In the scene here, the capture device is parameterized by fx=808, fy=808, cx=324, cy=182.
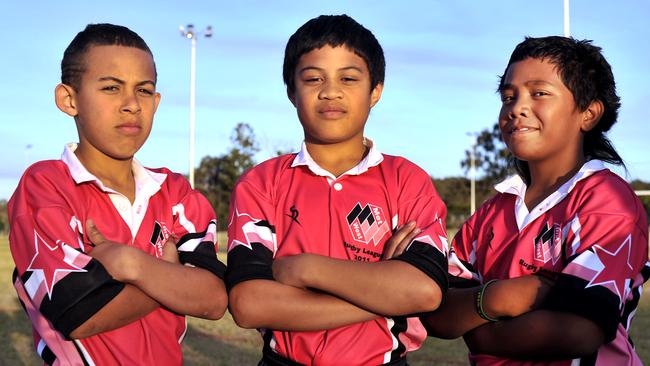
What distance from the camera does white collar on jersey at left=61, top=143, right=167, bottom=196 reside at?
313 cm

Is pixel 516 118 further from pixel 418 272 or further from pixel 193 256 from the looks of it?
pixel 193 256

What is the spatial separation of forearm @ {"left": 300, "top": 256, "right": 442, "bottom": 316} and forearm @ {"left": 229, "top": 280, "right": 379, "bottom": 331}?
47 mm

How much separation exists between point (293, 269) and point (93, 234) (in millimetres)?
768

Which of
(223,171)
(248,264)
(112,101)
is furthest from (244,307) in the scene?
(223,171)

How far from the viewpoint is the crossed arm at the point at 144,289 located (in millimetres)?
2885

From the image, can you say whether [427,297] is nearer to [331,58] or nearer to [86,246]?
[331,58]

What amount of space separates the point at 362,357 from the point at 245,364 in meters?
4.71

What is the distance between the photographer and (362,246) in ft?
10.1

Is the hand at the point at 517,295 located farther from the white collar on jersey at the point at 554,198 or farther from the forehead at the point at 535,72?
the forehead at the point at 535,72

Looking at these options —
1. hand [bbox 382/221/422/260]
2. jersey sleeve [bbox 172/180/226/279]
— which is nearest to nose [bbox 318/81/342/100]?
hand [bbox 382/221/422/260]

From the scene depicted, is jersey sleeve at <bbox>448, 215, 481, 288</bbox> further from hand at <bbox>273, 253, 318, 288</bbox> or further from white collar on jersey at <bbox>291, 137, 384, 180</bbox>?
hand at <bbox>273, 253, 318, 288</bbox>

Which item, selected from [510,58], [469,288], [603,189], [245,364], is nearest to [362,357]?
[469,288]

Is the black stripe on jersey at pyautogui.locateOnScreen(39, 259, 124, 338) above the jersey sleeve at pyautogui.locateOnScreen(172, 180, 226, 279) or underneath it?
underneath

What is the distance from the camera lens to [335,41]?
10.4ft
